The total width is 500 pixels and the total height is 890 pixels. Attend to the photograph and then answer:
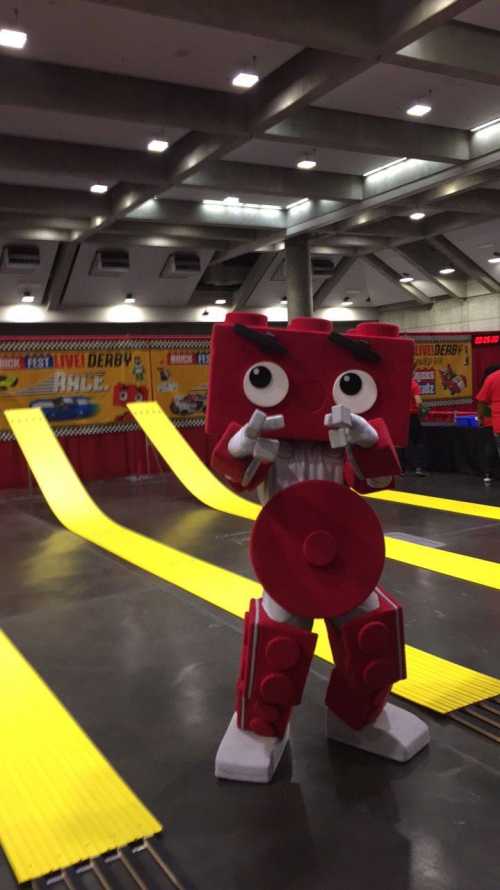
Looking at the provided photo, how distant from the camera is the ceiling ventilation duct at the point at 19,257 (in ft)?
56.8

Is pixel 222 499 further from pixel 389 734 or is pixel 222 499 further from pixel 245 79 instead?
pixel 389 734

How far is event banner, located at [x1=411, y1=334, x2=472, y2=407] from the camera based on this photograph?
14117 millimetres

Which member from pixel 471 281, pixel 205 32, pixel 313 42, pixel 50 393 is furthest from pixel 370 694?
pixel 471 281

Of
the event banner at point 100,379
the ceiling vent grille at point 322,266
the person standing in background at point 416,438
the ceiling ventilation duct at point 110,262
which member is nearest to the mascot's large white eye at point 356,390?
the person standing in background at point 416,438

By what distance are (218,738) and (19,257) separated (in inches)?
638

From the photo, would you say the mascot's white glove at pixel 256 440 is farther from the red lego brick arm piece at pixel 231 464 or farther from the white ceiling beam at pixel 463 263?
the white ceiling beam at pixel 463 263

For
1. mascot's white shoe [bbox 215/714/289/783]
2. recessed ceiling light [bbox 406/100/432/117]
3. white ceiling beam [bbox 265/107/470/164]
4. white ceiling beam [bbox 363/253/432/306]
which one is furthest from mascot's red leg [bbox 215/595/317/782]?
white ceiling beam [bbox 363/253/432/306]

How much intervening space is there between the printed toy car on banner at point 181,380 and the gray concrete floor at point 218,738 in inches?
241

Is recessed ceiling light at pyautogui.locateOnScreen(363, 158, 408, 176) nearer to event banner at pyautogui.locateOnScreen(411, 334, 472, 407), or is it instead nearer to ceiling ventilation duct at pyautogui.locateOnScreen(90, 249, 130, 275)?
event banner at pyautogui.locateOnScreen(411, 334, 472, 407)

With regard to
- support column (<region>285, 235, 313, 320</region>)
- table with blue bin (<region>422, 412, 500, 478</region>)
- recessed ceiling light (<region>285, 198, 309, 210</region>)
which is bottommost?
table with blue bin (<region>422, 412, 500, 478</region>)

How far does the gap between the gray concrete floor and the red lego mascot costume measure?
0.19 metres

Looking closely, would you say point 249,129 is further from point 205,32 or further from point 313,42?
point 313,42

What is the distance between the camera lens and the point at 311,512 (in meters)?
2.89

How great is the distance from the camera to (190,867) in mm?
2447
